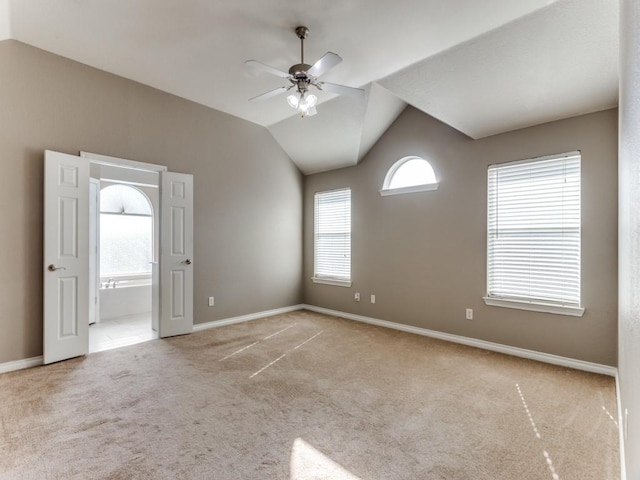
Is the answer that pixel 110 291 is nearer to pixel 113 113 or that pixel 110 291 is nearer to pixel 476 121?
pixel 113 113

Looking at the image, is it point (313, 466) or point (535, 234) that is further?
point (535, 234)

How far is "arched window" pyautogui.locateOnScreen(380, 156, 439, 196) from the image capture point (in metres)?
4.38

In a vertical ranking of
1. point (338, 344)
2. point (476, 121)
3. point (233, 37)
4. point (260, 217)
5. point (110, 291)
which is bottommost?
point (338, 344)

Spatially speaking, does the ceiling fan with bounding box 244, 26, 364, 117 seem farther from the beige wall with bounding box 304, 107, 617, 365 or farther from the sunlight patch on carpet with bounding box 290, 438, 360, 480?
the sunlight patch on carpet with bounding box 290, 438, 360, 480

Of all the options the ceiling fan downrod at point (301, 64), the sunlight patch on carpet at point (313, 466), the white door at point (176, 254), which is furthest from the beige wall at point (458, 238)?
the sunlight patch on carpet at point (313, 466)

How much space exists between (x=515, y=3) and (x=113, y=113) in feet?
13.6

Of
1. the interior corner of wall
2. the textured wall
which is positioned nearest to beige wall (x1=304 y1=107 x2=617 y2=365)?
the textured wall

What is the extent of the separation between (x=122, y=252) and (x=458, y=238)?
630 cm

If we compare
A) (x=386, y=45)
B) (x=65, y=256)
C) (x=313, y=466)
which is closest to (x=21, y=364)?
→ (x=65, y=256)

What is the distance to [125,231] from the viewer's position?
6609 mm

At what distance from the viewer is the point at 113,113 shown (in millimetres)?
3770

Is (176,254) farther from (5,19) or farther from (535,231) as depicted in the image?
(535,231)

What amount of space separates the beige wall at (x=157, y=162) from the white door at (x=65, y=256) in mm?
158

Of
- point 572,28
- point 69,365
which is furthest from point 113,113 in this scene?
point 572,28
